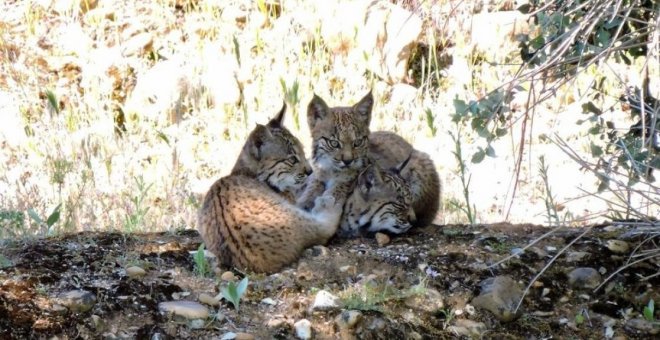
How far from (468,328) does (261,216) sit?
4.74 ft

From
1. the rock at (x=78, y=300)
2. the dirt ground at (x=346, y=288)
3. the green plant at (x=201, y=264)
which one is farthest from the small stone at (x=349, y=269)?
the rock at (x=78, y=300)

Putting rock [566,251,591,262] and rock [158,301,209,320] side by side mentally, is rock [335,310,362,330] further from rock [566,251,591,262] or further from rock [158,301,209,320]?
rock [566,251,591,262]

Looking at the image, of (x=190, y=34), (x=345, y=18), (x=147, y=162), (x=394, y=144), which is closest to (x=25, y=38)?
(x=190, y=34)

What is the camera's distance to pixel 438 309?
5406mm

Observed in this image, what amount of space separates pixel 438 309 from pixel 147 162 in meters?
5.77

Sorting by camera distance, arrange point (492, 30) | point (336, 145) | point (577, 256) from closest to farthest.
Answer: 1. point (577, 256)
2. point (336, 145)
3. point (492, 30)

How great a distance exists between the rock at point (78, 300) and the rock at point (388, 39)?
6.97 metres

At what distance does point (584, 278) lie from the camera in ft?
18.8

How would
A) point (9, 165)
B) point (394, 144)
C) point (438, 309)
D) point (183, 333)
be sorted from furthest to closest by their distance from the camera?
point (9, 165) → point (394, 144) → point (438, 309) → point (183, 333)

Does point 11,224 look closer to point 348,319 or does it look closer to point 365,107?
point 365,107

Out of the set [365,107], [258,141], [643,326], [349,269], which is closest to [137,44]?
[365,107]

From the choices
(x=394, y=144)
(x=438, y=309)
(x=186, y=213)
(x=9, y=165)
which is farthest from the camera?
(x=9, y=165)

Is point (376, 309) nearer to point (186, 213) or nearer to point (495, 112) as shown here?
point (495, 112)

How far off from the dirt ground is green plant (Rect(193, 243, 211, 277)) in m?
0.04
